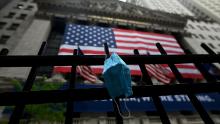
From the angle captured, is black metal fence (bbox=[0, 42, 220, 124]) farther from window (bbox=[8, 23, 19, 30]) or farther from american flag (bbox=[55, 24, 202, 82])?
window (bbox=[8, 23, 19, 30])

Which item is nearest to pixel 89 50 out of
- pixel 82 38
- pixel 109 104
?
pixel 82 38

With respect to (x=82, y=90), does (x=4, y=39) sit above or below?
below

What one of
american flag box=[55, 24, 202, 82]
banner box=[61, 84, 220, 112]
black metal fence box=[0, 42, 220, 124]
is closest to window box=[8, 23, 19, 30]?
american flag box=[55, 24, 202, 82]

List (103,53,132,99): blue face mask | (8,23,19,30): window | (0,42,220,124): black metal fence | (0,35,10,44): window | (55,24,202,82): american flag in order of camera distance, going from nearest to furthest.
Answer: (103,53,132,99): blue face mask → (0,42,220,124): black metal fence → (55,24,202,82): american flag → (0,35,10,44): window → (8,23,19,30): window

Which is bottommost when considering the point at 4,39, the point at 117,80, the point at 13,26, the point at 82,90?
the point at 4,39

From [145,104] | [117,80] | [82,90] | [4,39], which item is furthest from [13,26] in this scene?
[117,80]

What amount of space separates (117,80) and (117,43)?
31630 millimetres

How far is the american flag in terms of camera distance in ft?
101

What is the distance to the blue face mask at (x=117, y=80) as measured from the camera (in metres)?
2.14

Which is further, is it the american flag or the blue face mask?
the american flag

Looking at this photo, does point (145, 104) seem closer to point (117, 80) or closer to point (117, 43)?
point (117, 43)

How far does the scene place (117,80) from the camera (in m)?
Result: 2.16

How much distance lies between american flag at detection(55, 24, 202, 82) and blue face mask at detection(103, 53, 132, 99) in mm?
24974

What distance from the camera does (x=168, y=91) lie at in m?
2.56
